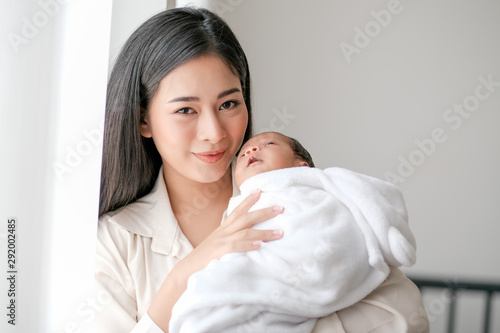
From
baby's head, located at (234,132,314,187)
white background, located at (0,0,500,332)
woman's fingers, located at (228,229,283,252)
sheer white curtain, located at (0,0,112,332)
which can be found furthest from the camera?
white background, located at (0,0,500,332)

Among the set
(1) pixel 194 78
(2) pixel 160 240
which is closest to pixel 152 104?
(1) pixel 194 78

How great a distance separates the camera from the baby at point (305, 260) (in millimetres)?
747

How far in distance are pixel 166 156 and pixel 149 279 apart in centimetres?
22

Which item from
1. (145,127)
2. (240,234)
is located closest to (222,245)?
(240,234)

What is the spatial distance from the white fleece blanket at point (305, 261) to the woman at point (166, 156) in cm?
8

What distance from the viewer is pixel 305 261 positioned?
2.52ft

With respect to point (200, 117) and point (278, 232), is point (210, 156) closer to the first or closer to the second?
point (200, 117)

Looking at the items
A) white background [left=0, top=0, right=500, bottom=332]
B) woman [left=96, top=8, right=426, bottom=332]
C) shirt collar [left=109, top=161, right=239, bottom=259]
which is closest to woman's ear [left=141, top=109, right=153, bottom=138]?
woman [left=96, top=8, right=426, bottom=332]

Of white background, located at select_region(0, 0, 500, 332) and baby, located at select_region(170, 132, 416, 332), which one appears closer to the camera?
baby, located at select_region(170, 132, 416, 332)

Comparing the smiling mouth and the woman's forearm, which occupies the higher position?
the smiling mouth

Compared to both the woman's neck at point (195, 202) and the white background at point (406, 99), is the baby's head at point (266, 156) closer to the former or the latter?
the woman's neck at point (195, 202)

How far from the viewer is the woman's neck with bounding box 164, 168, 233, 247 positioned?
1.12 meters

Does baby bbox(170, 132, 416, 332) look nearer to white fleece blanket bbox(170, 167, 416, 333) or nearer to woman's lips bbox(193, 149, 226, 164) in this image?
white fleece blanket bbox(170, 167, 416, 333)

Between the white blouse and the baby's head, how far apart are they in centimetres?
21
